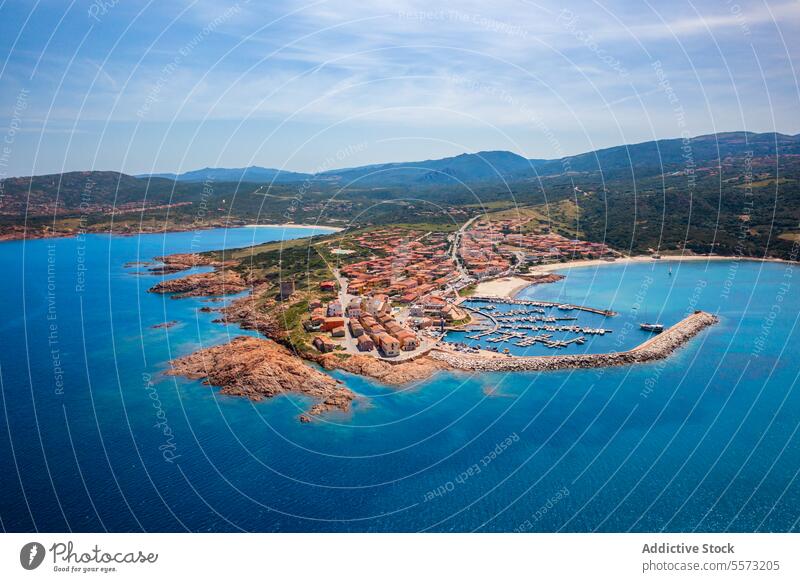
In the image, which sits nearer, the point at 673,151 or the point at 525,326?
the point at 525,326

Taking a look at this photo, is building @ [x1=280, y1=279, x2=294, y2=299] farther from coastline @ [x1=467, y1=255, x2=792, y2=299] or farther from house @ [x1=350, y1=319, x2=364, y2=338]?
coastline @ [x1=467, y1=255, x2=792, y2=299]

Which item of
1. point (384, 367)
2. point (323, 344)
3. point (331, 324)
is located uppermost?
point (331, 324)

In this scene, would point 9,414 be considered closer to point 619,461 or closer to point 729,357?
point 619,461

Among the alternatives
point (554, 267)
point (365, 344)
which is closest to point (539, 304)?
point (554, 267)

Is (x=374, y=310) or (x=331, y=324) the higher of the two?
(x=374, y=310)

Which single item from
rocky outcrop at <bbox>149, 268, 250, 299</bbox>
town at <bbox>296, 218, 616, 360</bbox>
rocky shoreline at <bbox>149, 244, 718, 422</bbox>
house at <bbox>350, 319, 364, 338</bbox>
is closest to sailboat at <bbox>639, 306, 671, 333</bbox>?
rocky shoreline at <bbox>149, 244, 718, 422</bbox>

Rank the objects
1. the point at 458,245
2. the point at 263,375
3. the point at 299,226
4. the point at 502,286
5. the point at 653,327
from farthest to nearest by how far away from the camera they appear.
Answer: the point at 299,226 < the point at 458,245 < the point at 502,286 < the point at 653,327 < the point at 263,375

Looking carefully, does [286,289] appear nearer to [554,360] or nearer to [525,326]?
[525,326]

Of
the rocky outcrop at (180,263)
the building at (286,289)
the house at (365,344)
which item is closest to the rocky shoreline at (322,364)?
the house at (365,344)
